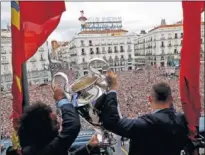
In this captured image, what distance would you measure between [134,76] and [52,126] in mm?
20720

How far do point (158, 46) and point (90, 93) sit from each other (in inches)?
921

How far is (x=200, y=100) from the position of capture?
3.55ft

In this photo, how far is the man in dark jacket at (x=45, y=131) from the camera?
2.74 ft

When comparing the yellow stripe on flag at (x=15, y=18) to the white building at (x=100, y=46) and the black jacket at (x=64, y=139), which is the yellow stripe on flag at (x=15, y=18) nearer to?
the black jacket at (x=64, y=139)

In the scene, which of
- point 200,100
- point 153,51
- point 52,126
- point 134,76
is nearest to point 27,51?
point 52,126

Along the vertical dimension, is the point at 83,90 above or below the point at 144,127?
above

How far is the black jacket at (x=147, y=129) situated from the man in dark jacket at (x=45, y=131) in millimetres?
104

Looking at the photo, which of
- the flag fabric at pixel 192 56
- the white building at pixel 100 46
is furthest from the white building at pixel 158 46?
the flag fabric at pixel 192 56

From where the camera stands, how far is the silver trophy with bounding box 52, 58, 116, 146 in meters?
0.96

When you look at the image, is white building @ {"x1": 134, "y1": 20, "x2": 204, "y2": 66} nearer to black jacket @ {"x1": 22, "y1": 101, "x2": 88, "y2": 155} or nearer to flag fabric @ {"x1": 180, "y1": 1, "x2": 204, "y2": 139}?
flag fabric @ {"x1": 180, "y1": 1, "x2": 204, "y2": 139}

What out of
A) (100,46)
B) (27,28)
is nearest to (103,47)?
(100,46)

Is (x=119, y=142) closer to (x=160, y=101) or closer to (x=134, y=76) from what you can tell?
(x=160, y=101)

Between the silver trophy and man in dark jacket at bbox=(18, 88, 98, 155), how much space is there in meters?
0.10

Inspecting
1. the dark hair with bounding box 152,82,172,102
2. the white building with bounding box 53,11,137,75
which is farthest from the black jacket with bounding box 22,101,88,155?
the white building with bounding box 53,11,137,75
